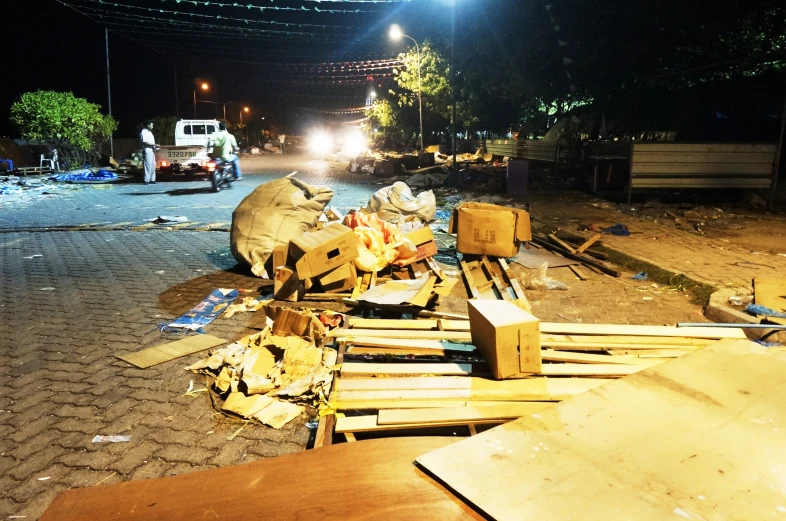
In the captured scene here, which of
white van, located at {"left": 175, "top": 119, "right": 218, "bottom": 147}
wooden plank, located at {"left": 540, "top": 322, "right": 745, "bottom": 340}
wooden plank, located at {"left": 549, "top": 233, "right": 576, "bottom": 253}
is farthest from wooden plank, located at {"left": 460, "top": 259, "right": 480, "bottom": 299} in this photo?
white van, located at {"left": 175, "top": 119, "right": 218, "bottom": 147}

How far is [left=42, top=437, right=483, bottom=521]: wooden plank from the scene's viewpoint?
1.73 meters

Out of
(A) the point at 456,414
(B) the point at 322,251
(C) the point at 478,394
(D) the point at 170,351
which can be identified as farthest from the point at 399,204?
(A) the point at 456,414

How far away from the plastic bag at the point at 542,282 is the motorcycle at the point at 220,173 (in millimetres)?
11102

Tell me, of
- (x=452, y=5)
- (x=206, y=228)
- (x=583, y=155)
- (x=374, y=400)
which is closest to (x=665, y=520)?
(x=374, y=400)

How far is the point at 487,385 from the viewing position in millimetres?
2637

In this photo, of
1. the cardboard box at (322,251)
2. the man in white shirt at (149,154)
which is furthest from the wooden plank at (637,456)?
the man in white shirt at (149,154)

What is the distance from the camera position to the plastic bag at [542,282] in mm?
5438

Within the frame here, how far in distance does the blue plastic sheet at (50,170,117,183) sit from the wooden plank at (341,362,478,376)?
18.6 meters

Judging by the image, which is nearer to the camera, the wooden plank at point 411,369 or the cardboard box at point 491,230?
the wooden plank at point 411,369

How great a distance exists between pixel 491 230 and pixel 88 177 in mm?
17843

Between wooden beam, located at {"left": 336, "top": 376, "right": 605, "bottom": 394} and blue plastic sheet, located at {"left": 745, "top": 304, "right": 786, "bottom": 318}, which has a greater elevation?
blue plastic sheet, located at {"left": 745, "top": 304, "right": 786, "bottom": 318}

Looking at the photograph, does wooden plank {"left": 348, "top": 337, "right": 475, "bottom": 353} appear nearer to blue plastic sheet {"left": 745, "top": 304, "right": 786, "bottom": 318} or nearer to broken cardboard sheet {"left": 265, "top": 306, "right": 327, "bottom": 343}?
broken cardboard sheet {"left": 265, "top": 306, "right": 327, "bottom": 343}

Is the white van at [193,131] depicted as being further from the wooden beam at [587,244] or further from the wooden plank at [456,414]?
the wooden plank at [456,414]

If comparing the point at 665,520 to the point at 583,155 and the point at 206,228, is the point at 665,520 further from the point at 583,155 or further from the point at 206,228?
the point at 583,155
